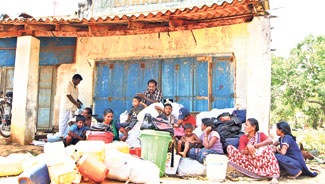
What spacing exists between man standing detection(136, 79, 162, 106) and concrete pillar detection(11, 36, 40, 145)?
2560 mm

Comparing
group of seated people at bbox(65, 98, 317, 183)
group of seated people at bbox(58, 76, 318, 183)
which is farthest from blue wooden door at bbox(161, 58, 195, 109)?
group of seated people at bbox(65, 98, 317, 183)

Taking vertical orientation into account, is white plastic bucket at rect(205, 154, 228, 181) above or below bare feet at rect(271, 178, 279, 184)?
above

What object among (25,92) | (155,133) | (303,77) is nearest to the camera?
(155,133)

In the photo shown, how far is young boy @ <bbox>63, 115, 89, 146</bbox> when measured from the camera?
22.3 feet

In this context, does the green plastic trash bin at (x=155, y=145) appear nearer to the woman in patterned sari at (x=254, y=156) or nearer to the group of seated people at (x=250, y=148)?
the group of seated people at (x=250, y=148)

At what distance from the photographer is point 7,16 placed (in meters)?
7.96

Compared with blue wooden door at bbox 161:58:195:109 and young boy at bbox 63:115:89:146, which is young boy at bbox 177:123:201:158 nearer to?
blue wooden door at bbox 161:58:195:109

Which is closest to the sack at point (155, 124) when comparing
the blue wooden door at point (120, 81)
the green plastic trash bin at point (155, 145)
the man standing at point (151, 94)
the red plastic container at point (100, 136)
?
the green plastic trash bin at point (155, 145)

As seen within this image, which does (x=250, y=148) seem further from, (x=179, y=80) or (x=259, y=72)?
(x=179, y=80)

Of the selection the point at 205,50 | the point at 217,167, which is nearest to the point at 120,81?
the point at 205,50

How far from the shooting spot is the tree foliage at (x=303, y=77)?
22.6 metres

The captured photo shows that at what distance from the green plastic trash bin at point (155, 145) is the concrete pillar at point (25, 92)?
3.89 meters

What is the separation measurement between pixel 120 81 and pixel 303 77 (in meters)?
18.3

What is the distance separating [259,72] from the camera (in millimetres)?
6566
